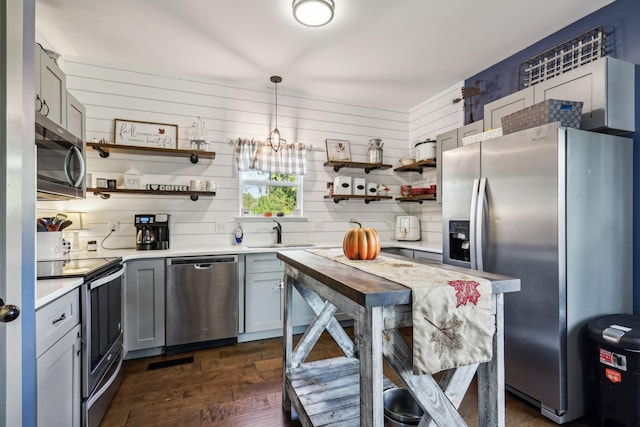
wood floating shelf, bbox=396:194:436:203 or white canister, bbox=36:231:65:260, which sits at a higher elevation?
wood floating shelf, bbox=396:194:436:203

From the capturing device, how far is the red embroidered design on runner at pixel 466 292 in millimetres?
1118

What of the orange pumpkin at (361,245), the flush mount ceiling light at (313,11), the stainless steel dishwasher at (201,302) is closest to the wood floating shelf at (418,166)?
the flush mount ceiling light at (313,11)

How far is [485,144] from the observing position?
2.33 m

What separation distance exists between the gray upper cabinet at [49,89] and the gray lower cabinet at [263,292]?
183cm

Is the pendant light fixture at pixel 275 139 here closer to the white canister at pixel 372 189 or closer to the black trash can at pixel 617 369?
the white canister at pixel 372 189

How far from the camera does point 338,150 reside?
4047 millimetres

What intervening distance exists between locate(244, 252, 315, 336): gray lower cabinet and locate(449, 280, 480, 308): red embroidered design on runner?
227 centimetres

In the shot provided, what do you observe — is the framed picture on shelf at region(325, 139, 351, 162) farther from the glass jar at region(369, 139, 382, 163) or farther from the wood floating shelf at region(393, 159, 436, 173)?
the wood floating shelf at region(393, 159, 436, 173)

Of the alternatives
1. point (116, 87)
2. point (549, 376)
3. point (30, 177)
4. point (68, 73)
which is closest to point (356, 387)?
point (549, 376)

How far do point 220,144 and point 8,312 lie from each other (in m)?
2.88

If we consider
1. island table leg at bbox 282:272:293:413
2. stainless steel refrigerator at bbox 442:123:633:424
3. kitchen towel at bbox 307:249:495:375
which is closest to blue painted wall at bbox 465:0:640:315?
stainless steel refrigerator at bbox 442:123:633:424

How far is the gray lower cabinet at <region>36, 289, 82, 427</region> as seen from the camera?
1.29 m

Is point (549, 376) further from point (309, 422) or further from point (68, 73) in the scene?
point (68, 73)

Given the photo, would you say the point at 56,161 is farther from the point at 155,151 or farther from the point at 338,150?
the point at 338,150
